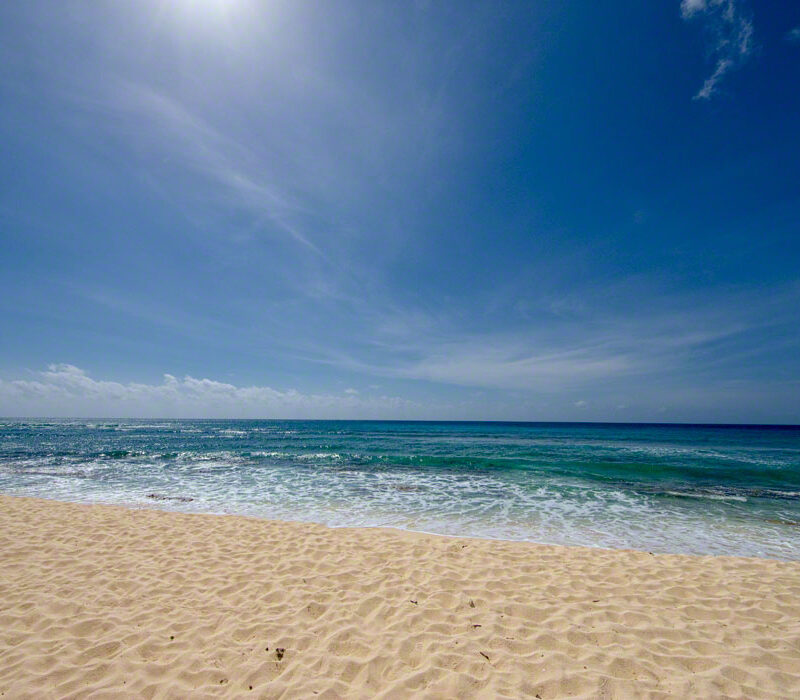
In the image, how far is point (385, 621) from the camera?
15.9ft

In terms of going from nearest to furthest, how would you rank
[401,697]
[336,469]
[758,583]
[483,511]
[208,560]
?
[401,697] < [758,583] < [208,560] < [483,511] < [336,469]

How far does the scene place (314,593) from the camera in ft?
18.3

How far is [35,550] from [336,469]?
14.5 metres

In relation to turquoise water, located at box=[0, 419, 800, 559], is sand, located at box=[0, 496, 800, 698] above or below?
above

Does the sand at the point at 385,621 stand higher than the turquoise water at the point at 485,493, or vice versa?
the sand at the point at 385,621

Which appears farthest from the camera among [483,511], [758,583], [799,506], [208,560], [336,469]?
[336,469]

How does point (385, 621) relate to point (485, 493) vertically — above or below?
above

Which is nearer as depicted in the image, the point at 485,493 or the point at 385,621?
the point at 385,621

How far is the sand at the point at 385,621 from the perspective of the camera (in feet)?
12.3

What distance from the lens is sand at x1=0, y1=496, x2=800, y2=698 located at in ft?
12.3

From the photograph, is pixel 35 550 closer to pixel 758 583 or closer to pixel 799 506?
pixel 758 583

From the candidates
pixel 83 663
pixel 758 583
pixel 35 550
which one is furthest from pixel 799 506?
pixel 35 550

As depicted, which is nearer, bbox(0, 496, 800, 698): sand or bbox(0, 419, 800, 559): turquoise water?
bbox(0, 496, 800, 698): sand

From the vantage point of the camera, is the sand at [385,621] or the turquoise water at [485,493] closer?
the sand at [385,621]
